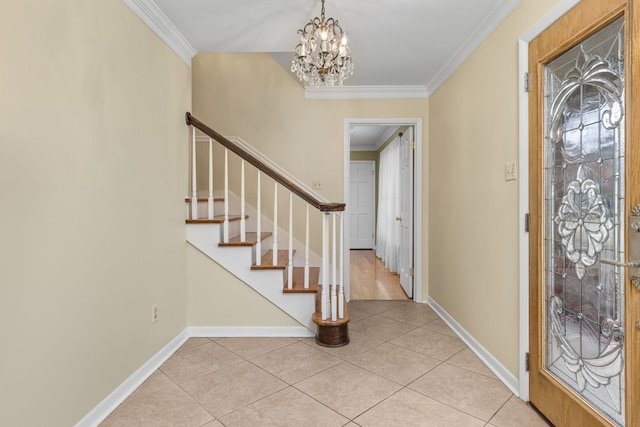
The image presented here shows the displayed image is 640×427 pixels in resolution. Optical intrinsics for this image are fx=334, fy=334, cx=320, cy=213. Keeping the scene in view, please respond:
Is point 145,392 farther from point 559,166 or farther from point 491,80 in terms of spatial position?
A: point 491,80

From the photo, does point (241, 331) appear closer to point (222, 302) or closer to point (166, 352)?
point (222, 302)

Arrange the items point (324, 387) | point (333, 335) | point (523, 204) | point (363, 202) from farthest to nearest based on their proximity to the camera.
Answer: point (363, 202)
point (333, 335)
point (324, 387)
point (523, 204)

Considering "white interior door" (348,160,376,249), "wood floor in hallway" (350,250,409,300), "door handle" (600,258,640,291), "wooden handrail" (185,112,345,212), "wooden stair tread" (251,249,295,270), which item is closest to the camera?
"door handle" (600,258,640,291)

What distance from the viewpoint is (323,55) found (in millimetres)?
1877

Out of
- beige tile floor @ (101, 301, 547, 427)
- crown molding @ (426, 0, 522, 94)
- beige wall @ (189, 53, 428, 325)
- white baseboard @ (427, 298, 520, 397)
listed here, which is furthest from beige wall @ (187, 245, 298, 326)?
crown molding @ (426, 0, 522, 94)

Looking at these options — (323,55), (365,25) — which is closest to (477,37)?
(365,25)

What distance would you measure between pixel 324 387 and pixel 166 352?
1.16m

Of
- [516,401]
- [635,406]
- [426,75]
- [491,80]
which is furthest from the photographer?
[426,75]

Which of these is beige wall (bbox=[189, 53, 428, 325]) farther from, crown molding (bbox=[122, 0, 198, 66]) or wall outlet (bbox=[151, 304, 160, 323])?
wall outlet (bbox=[151, 304, 160, 323])

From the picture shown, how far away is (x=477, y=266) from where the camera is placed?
2424mm

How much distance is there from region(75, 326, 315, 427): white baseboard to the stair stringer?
0.21 metres

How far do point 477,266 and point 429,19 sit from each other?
1740mm

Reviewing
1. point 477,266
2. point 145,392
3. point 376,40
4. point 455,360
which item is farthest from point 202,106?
Answer: point 455,360

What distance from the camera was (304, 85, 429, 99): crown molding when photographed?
3516 millimetres
